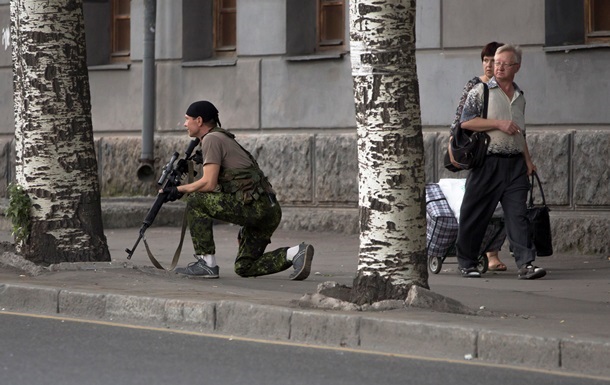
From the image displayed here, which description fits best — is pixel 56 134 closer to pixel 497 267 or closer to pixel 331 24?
pixel 497 267

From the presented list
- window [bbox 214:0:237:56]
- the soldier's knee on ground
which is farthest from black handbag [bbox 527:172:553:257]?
window [bbox 214:0:237:56]

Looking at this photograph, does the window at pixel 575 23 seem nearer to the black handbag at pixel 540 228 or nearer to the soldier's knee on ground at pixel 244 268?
the black handbag at pixel 540 228

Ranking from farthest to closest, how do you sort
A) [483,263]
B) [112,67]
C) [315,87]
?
[112,67] → [315,87] → [483,263]

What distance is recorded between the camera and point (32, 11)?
1227 cm

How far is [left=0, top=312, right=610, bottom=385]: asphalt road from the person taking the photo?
767 centimetres

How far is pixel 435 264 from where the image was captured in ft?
42.4

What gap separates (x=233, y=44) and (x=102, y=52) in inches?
83.2

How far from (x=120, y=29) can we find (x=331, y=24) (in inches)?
136

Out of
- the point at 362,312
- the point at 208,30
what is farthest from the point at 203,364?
the point at 208,30

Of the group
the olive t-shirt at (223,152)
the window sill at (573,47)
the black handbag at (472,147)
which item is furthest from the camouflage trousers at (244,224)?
the window sill at (573,47)

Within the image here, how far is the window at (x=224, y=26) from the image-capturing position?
18375 mm

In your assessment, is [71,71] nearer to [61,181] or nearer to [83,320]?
[61,181]

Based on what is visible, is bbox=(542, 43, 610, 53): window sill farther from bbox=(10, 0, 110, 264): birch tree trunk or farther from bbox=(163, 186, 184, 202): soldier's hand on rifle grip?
bbox=(10, 0, 110, 264): birch tree trunk

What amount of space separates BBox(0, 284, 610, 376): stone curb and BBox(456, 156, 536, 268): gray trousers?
317 centimetres
